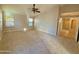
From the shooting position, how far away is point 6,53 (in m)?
1.78

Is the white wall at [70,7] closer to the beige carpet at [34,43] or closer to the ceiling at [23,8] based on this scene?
the ceiling at [23,8]

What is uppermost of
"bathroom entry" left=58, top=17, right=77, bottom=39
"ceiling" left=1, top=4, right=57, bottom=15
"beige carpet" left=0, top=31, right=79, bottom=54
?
"ceiling" left=1, top=4, right=57, bottom=15

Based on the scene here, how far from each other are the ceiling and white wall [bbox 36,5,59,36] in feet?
0.15

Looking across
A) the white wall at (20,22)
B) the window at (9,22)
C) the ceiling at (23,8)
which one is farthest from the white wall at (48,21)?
the window at (9,22)

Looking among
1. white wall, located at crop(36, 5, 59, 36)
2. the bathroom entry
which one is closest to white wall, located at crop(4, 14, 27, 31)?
white wall, located at crop(36, 5, 59, 36)

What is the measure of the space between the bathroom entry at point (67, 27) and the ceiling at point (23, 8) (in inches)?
8.9

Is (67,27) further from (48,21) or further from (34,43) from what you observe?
(34,43)

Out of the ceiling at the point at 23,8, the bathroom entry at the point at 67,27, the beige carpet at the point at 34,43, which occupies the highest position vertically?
the ceiling at the point at 23,8

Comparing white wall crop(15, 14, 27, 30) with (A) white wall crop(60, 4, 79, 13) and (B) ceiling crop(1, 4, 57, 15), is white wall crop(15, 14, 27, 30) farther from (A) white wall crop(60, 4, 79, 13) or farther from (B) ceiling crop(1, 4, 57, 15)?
(A) white wall crop(60, 4, 79, 13)

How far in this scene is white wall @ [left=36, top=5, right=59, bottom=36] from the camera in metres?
1.74

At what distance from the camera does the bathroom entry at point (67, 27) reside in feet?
5.69

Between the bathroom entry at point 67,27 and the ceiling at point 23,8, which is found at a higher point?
the ceiling at point 23,8

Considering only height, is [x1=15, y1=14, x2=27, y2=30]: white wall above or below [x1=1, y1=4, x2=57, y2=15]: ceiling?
below
